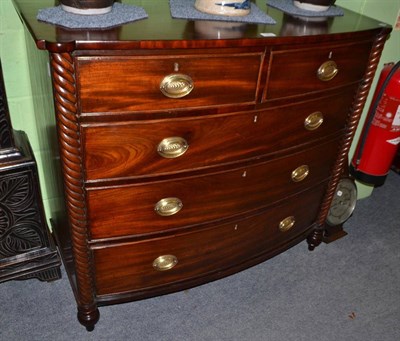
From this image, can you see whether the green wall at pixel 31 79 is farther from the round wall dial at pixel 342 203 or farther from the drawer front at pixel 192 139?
the round wall dial at pixel 342 203

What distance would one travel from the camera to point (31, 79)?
153 centimetres

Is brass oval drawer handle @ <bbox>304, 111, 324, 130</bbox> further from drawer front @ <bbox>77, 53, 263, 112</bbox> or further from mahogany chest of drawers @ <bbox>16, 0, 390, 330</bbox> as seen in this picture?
drawer front @ <bbox>77, 53, 263, 112</bbox>

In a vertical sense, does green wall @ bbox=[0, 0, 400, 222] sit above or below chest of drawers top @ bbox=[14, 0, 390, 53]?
below

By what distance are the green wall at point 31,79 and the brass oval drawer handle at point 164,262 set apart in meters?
A: 0.50

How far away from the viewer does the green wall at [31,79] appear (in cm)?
132

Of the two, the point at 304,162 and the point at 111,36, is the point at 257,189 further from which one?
the point at 111,36

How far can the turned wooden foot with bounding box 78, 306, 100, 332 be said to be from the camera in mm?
1531

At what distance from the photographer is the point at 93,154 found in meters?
1.14

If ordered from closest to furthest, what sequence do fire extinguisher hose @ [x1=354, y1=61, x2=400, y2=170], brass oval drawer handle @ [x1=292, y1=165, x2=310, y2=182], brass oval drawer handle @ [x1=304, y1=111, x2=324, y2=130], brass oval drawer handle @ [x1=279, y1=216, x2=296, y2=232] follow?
brass oval drawer handle @ [x1=304, y1=111, x2=324, y2=130] < brass oval drawer handle @ [x1=292, y1=165, x2=310, y2=182] < brass oval drawer handle @ [x1=279, y1=216, x2=296, y2=232] < fire extinguisher hose @ [x1=354, y1=61, x2=400, y2=170]

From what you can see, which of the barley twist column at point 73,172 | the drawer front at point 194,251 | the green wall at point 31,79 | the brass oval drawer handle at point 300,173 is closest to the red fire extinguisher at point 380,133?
the green wall at point 31,79

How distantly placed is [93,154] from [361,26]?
0.97 metres

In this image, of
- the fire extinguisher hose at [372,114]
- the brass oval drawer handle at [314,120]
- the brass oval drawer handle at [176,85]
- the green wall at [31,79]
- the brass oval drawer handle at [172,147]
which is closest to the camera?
the brass oval drawer handle at [176,85]

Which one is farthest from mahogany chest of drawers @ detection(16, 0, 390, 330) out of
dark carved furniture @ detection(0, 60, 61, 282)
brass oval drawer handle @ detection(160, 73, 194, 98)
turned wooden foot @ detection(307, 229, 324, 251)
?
turned wooden foot @ detection(307, 229, 324, 251)

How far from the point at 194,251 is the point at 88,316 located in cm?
46
